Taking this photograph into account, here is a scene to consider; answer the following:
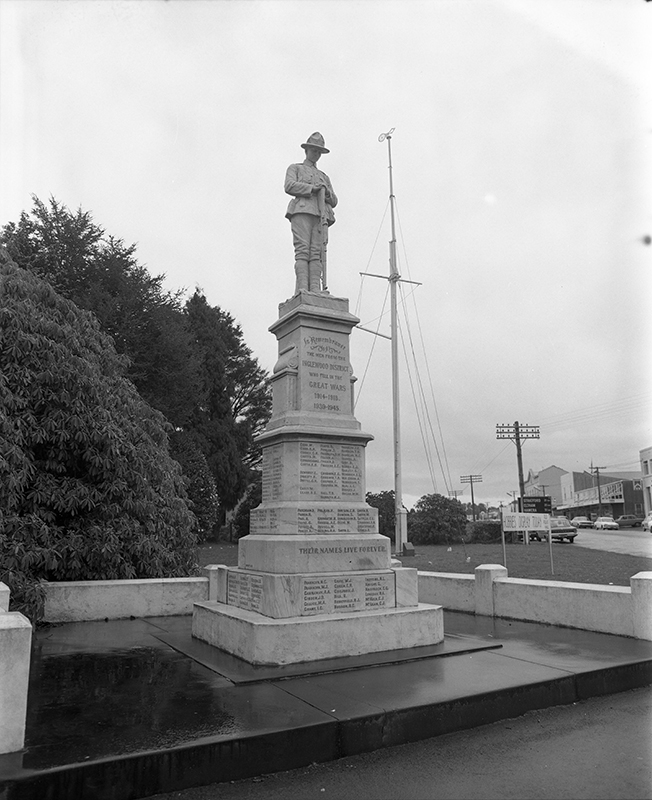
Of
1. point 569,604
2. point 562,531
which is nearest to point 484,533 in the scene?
point 562,531

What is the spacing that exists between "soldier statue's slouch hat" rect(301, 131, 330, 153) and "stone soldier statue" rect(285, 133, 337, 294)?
0.05 ft

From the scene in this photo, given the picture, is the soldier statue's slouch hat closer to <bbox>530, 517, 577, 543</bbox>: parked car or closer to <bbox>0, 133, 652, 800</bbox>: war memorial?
<bbox>0, 133, 652, 800</bbox>: war memorial

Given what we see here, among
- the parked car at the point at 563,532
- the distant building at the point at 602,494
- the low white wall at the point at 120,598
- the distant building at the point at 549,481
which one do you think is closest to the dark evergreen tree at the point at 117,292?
the low white wall at the point at 120,598

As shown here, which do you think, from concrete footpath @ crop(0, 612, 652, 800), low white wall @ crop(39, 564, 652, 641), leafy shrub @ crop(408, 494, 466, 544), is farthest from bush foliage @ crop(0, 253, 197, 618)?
leafy shrub @ crop(408, 494, 466, 544)

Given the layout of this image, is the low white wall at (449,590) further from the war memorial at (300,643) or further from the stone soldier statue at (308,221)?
the stone soldier statue at (308,221)

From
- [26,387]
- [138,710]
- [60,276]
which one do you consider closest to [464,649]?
[138,710]

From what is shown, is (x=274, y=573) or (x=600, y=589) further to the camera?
(x=600, y=589)

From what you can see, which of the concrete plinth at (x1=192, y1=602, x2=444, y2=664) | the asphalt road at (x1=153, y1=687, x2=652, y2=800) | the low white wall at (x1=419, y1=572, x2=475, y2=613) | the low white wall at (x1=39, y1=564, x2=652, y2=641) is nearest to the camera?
the asphalt road at (x1=153, y1=687, x2=652, y2=800)

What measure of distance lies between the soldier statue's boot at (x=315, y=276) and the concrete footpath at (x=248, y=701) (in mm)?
4914

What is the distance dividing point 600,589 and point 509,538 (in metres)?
33.7

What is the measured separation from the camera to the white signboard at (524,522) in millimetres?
14953

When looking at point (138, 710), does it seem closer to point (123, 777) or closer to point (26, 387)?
point (123, 777)

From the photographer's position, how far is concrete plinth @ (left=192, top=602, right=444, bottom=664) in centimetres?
670

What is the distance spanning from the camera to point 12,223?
80.7 ft
